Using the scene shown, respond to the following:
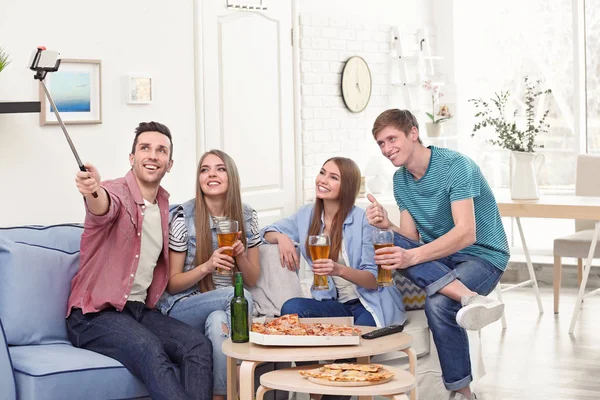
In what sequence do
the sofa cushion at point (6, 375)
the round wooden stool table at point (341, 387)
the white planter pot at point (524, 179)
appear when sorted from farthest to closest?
the white planter pot at point (524, 179), the sofa cushion at point (6, 375), the round wooden stool table at point (341, 387)

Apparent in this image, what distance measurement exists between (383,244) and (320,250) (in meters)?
0.24

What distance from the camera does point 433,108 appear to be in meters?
7.27

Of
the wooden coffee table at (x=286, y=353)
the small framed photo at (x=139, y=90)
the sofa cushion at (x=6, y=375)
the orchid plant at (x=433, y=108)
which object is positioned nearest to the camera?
the wooden coffee table at (x=286, y=353)

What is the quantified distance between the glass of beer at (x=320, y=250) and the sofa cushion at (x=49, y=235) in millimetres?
962

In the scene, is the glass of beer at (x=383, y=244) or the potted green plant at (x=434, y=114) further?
the potted green plant at (x=434, y=114)

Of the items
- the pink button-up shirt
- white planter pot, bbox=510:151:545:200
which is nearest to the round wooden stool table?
the pink button-up shirt

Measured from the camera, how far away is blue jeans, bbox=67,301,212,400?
10.9 feet

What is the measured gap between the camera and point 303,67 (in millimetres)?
6289

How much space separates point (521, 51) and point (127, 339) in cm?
520

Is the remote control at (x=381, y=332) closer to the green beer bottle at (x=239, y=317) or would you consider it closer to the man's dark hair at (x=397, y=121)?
the green beer bottle at (x=239, y=317)

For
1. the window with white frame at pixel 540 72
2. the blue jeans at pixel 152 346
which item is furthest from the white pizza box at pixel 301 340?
the window with white frame at pixel 540 72

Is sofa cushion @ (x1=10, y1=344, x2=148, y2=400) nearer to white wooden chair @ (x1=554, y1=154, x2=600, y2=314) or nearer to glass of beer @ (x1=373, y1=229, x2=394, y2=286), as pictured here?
glass of beer @ (x1=373, y1=229, x2=394, y2=286)

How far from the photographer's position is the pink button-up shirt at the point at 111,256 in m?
3.59

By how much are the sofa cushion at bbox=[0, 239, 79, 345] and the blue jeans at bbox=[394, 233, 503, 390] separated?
1380 mm
